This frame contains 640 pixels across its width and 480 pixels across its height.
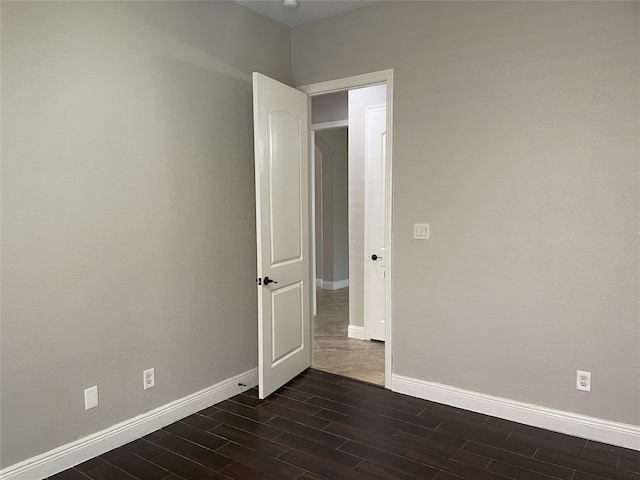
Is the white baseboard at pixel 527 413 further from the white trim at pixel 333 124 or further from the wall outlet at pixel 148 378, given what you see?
the white trim at pixel 333 124

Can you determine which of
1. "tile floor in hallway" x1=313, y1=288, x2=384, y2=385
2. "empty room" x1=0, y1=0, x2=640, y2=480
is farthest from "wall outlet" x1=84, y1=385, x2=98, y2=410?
"tile floor in hallway" x1=313, y1=288, x2=384, y2=385

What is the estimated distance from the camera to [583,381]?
9.06ft

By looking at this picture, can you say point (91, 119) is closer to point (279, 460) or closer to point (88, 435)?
point (88, 435)

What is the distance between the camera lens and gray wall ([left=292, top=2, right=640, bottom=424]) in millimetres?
2621

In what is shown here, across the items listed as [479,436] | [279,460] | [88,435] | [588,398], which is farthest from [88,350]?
[588,398]

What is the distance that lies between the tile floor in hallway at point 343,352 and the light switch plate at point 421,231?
1.24m

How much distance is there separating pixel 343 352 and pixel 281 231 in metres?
Result: 1.59

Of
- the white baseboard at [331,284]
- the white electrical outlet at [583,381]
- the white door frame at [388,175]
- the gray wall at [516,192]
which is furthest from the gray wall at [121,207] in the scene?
the white baseboard at [331,284]

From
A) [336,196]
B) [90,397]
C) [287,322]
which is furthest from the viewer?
[336,196]

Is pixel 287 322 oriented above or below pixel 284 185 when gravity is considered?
below

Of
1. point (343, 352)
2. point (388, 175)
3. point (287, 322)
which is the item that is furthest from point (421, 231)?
point (343, 352)

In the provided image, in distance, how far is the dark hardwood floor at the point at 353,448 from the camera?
2447mm

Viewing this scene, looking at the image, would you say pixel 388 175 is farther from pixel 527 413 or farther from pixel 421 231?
pixel 527 413

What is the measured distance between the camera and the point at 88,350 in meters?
2.56
